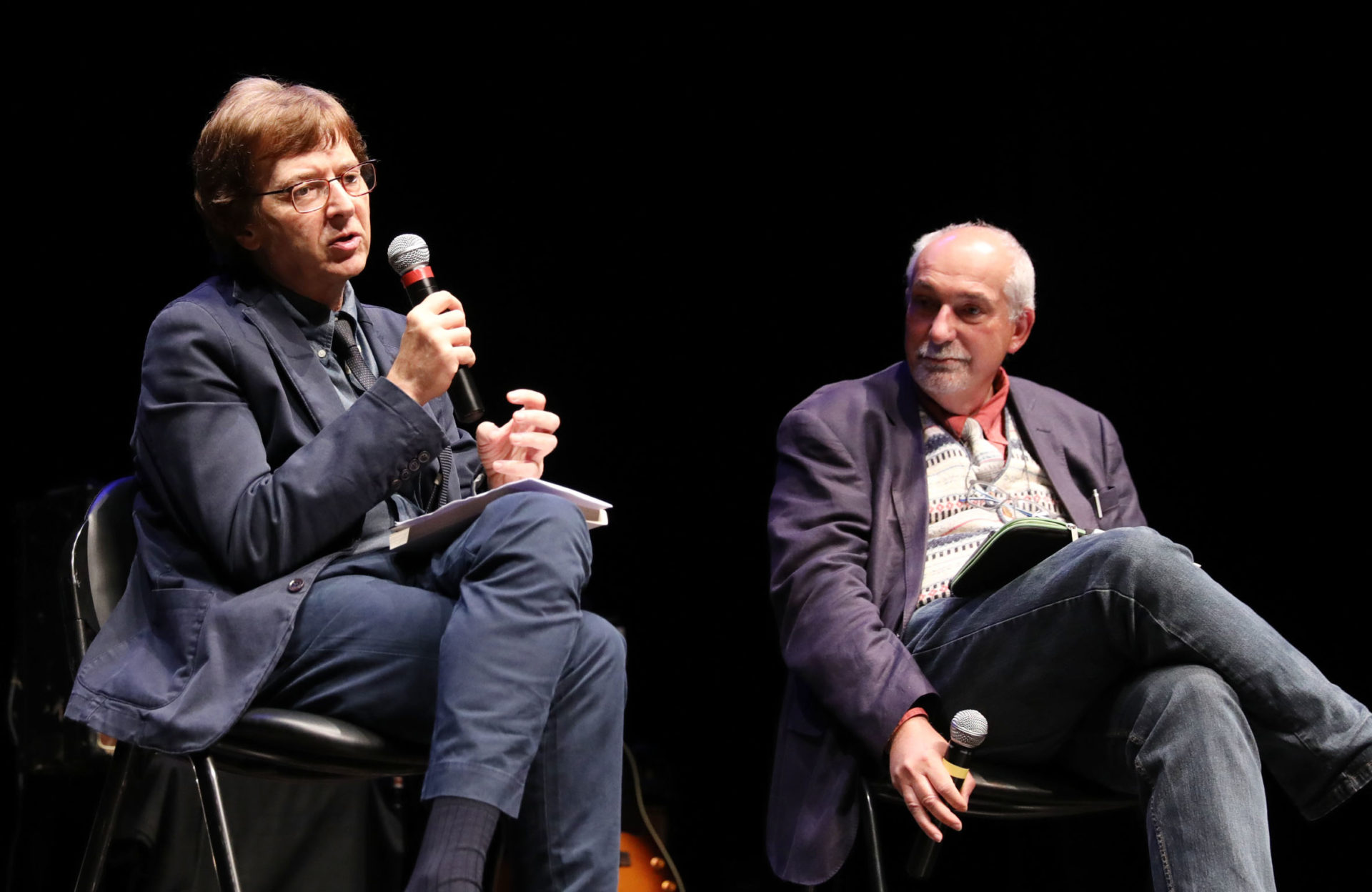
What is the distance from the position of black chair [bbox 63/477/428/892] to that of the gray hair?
4.51 ft

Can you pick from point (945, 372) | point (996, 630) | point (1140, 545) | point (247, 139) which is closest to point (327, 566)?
point (247, 139)

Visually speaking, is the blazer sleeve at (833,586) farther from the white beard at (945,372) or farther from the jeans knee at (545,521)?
the jeans knee at (545,521)

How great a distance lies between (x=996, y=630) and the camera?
6.28ft

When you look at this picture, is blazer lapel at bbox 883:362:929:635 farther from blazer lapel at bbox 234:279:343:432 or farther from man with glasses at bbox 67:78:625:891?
blazer lapel at bbox 234:279:343:432

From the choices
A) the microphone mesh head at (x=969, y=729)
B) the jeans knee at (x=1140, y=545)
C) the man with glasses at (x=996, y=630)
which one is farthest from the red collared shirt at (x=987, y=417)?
the microphone mesh head at (x=969, y=729)

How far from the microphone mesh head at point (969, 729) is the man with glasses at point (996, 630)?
0.22ft

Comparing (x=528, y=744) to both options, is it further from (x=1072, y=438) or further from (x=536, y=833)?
(x=1072, y=438)

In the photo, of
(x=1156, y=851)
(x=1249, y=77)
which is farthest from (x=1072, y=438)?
(x=1249, y=77)

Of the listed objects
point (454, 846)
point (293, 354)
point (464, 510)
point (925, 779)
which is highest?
point (293, 354)

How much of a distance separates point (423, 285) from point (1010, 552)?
922 millimetres

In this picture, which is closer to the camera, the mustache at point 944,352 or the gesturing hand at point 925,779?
the gesturing hand at point 925,779

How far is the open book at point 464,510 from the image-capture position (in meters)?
1.58

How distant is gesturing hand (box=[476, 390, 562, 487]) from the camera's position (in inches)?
73.0

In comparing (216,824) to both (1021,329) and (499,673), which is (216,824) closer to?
(499,673)
